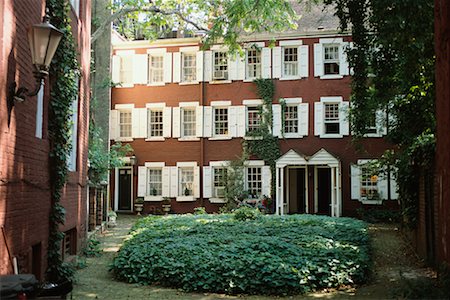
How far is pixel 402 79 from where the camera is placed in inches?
404

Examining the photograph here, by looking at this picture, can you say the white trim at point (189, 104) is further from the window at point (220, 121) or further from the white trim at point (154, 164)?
the white trim at point (154, 164)

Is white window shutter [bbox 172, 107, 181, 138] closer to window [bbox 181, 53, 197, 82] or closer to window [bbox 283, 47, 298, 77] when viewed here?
window [bbox 181, 53, 197, 82]

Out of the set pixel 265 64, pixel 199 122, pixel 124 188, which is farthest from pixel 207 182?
pixel 265 64

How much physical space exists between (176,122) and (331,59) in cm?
860

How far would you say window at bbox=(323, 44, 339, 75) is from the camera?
2452cm

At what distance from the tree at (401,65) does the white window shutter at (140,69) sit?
15.9 meters

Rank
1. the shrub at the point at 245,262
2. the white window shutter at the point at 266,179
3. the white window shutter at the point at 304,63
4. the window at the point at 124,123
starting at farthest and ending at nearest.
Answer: the window at the point at 124,123
the white window shutter at the point at 304,63
the white window shutter at the point at 266,179
the shrub at the point at 245,262

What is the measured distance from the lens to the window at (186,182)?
25547 millimetres

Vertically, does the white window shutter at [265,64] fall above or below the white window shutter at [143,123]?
above

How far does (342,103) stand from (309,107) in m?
1.61

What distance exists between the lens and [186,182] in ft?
84.5

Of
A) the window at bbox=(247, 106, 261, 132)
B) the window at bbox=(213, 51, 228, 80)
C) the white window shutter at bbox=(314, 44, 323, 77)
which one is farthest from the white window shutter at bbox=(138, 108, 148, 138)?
the white window shutter at bbox=(314, 44, 323, 77)

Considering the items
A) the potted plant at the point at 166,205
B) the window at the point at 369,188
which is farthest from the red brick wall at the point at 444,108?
the potted plant at the point at 166,205

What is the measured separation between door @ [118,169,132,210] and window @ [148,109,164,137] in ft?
8.17
